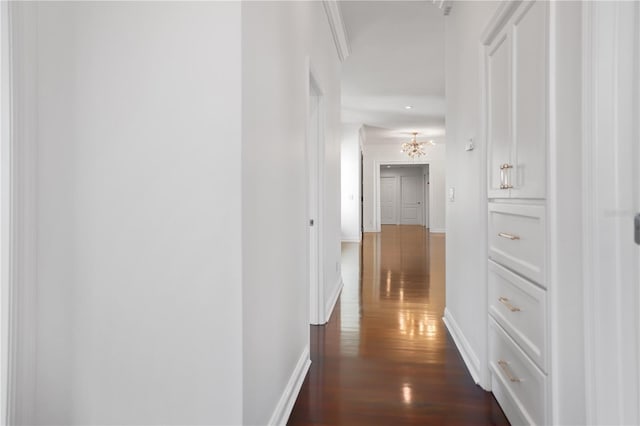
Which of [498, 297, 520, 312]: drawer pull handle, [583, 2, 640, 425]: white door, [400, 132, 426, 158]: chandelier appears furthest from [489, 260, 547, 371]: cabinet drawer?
[400, 132, 426, 158]: chandelier

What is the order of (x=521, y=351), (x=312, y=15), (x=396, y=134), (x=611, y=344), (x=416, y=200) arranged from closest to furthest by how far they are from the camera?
(x=611, y=344)
(x=521, y=351)
(x=312, y=15)
(x=396, y=134)
(x=416, y=200)

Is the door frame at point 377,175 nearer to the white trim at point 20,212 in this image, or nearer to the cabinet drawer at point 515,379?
the cabinet drawer at point 515,379

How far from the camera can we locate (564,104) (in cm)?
139

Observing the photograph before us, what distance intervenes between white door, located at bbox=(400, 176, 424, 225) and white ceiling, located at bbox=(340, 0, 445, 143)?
6699 mm

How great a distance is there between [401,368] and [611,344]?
153 centimetres

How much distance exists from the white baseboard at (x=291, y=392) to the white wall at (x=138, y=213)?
18.7 inches

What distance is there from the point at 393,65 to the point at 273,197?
14.1 feet

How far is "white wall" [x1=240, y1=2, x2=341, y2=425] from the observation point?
4.91 feet

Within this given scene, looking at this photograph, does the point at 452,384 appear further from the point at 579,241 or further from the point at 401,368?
the point at 579,241

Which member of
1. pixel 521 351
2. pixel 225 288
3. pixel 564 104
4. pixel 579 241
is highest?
pixel 564 104

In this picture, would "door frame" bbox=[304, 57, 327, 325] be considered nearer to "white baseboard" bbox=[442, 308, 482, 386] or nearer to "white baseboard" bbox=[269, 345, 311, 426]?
"white baseboard" bbox=[269, 345, 311, 426]

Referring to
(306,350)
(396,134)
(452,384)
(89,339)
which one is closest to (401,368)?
(452,384)

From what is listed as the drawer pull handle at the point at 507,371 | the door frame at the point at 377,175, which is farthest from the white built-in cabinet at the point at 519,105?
the door frame at the point at 377,175

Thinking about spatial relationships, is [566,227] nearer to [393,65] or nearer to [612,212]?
[612,212]
